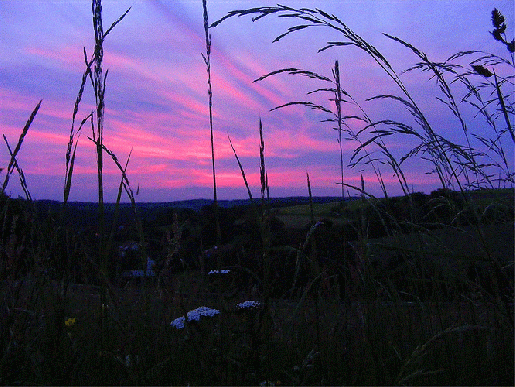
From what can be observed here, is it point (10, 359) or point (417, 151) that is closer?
point (10, 359)

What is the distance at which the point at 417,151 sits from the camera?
6.40 ft

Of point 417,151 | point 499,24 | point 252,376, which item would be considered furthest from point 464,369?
point 499,24

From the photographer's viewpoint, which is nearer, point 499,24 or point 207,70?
point 207,70

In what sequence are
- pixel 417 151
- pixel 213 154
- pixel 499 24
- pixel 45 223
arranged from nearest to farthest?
pixel 213 154
pixel 45 223
pixel 417 151
pixel 499 24

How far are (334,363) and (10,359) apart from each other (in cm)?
112

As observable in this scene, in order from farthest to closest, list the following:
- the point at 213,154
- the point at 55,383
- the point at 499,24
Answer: the point at 499,24 → the point at 213,154 → the point at 55,383

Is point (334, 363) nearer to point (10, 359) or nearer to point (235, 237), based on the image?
point (10, 359)

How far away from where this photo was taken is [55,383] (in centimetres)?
135

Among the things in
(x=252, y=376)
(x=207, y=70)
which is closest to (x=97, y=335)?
(x=252, y=376)

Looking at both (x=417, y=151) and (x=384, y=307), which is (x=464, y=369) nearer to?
(x=384, y=307)

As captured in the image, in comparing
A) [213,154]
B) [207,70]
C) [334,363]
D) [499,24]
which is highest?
[499,24]

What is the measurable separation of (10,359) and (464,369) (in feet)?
4.96

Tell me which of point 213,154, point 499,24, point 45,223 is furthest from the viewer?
point 499,24

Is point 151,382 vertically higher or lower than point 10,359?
lower
